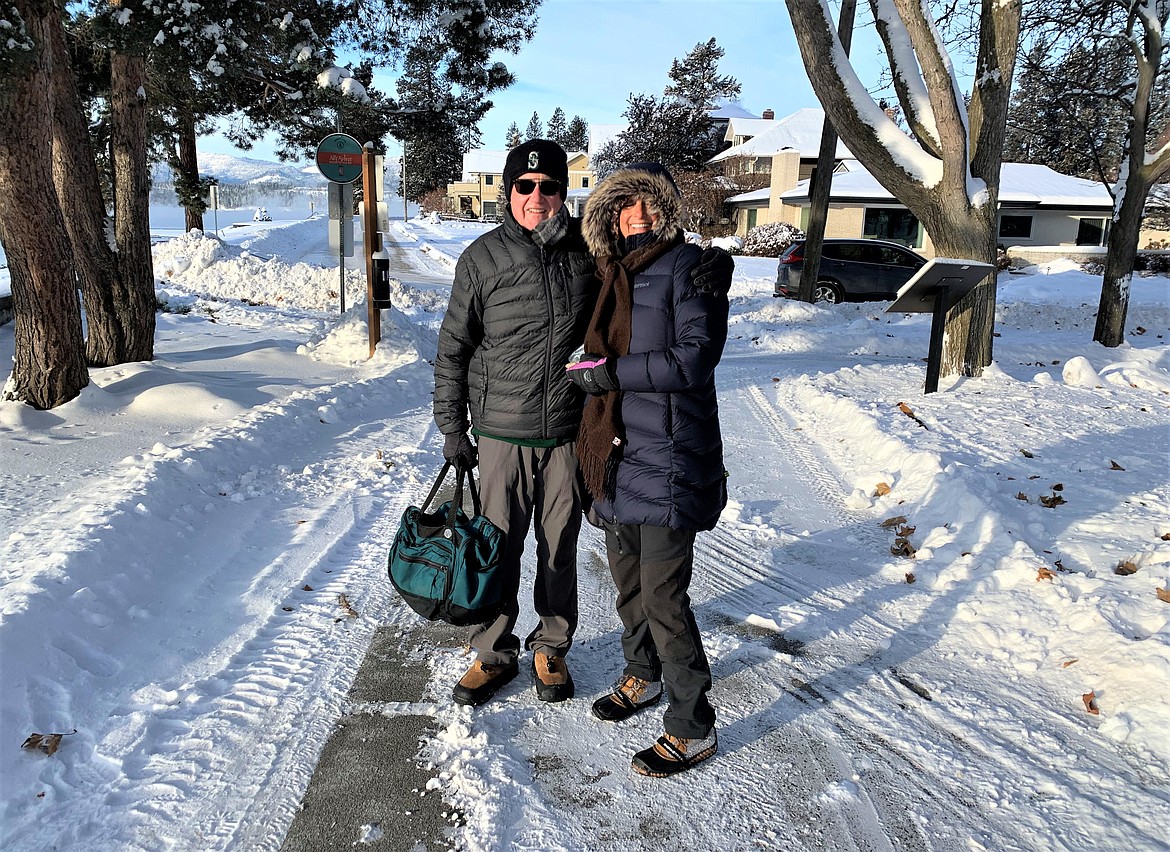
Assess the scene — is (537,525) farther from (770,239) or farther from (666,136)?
(666,136)

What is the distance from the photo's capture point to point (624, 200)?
275 centimetres

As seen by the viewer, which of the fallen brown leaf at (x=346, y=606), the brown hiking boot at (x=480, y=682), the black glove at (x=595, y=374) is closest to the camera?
Answer: the black glove at (x=595, y=374)

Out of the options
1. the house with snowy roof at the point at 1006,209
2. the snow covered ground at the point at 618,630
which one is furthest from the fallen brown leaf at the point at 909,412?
the house with snowy roof at the point at 1006,209

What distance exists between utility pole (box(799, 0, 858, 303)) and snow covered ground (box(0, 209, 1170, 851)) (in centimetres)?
879

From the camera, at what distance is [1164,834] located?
2.47 metres

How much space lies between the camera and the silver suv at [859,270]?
57.3ft

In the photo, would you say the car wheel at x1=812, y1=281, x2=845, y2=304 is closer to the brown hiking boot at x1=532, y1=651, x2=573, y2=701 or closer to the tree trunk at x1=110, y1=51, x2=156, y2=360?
the tree trunk at x1=110, y1=51, x2=156, y2=360

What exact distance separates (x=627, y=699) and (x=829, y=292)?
15.9m

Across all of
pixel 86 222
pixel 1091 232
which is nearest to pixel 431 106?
pixel 86 222

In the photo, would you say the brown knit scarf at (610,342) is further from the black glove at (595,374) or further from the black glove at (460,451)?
the black glove at (460,451)

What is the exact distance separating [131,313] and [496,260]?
23.2 ft

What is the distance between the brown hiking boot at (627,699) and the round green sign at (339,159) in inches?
363

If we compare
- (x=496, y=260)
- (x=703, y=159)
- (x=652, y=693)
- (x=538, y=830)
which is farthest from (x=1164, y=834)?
(x=703, y=159)

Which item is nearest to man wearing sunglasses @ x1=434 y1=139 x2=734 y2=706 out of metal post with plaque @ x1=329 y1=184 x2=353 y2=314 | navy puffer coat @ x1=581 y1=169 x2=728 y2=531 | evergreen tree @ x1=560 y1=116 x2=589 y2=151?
navy puffer coat @ x1=581 y1=169 x2=728 y2=531
